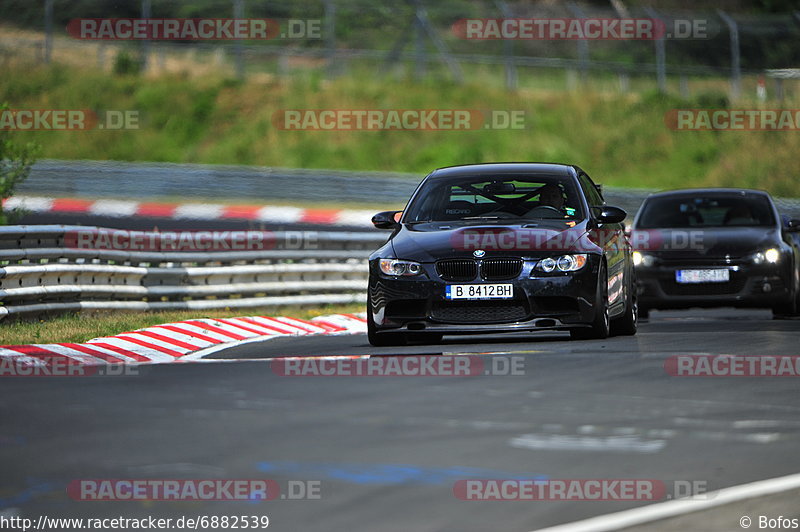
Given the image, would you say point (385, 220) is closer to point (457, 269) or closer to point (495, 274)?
point (457, 269)

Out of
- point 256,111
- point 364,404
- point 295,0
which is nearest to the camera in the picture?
point 364,404

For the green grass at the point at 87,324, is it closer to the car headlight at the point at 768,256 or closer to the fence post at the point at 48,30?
the car headlight at the point at 768,256

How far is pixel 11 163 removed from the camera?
19.1m

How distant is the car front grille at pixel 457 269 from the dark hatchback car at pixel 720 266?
17.0 feet

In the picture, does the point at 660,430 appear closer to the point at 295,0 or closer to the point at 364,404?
the point at 364,404

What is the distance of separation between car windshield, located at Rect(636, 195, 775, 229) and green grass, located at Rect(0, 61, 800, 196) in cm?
2212

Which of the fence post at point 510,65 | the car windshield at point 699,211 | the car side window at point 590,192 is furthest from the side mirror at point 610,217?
the fence post at point 510,65

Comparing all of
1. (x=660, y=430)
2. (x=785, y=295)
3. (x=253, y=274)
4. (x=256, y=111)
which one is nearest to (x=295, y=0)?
(x=256, y=111)

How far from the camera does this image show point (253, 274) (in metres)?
19.2

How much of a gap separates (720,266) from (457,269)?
17.7ft

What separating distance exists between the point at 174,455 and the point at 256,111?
37.8 m

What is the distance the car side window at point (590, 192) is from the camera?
1417 centimetres

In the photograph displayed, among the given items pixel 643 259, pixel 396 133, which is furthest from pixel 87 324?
pixel 396 133

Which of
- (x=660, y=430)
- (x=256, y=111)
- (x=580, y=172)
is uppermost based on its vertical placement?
(x=256, y=111)
